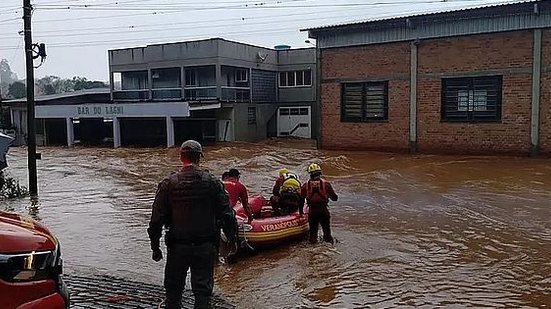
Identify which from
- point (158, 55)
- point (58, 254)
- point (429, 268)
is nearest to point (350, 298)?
point (429, 268)

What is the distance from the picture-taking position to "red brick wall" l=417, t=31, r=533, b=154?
850 inches

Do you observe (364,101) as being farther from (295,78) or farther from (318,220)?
(318,220)

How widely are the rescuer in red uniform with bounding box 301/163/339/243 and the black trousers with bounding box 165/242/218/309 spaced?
4.84m

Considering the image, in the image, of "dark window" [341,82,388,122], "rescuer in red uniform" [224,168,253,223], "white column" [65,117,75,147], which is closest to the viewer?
"rescuer in red uniform" [224,168,253,223]

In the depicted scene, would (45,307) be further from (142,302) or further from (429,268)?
(429,268)

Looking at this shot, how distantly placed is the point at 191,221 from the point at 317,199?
503 cm

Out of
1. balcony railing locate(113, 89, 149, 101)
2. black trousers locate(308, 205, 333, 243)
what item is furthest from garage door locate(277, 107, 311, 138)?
black trousers locate(308, 205, 333, 243)

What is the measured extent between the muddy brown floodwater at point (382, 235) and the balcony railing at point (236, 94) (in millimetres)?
13201

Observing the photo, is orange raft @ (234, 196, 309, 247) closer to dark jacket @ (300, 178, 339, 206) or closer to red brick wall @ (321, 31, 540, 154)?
dark jacket @ (300, 178, 339, 206)

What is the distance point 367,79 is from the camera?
25.2 metres

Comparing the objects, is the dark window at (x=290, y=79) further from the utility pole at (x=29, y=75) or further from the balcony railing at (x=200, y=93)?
the utility pole at (x=29, y=75)

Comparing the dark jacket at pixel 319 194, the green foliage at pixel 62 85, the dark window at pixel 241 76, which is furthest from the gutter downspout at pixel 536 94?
the green foliage at pixel 62 85

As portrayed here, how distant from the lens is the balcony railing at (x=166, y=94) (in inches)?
1476

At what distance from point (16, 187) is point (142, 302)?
11453 mm
